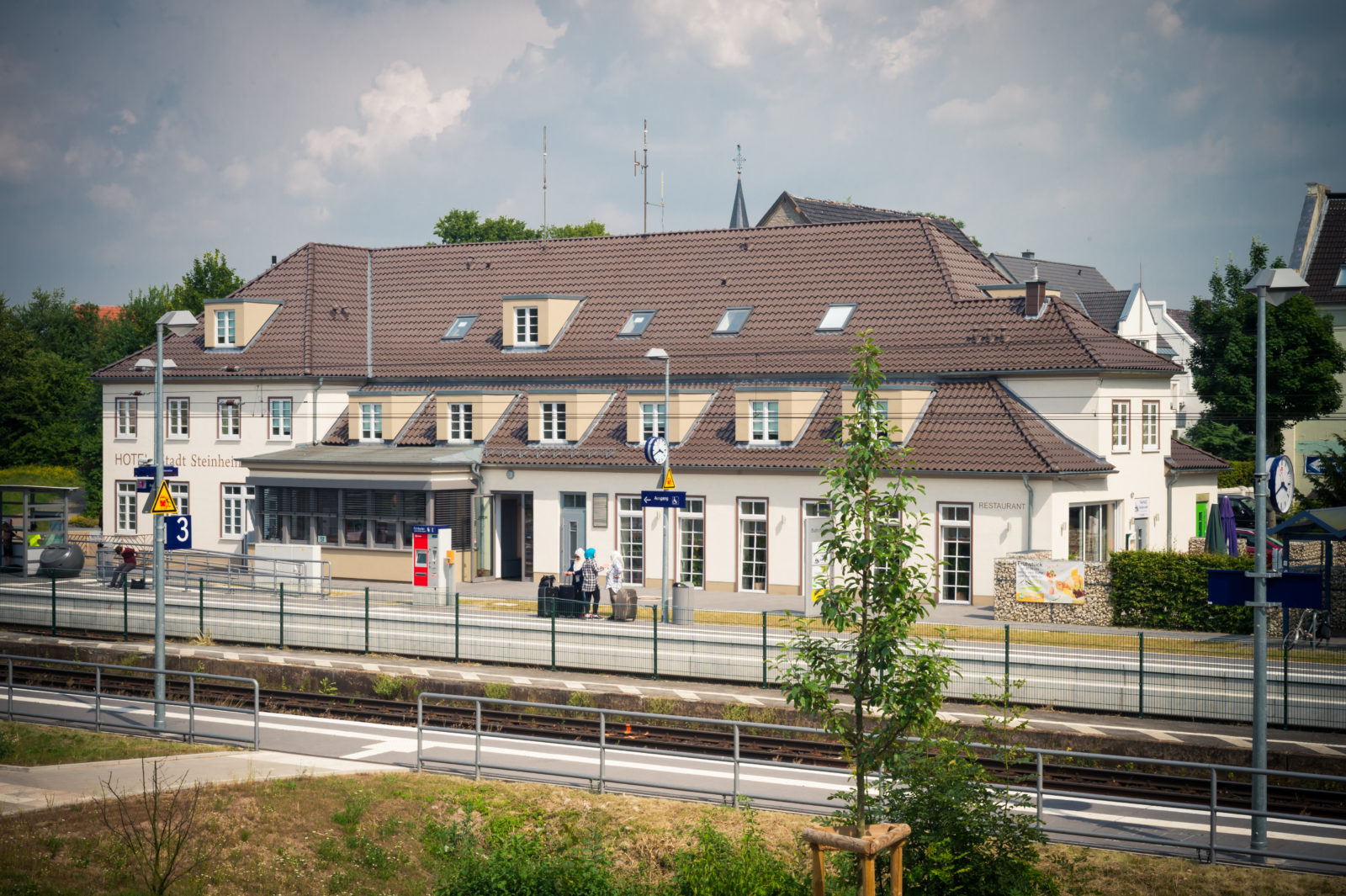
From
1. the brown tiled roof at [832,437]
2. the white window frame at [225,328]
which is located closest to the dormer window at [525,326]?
the brown tiled roof at [832,437]

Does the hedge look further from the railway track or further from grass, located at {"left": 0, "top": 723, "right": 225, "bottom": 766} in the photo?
grass, located at {"left": 0, "top": 723, "right": 225, "bottom": 766}

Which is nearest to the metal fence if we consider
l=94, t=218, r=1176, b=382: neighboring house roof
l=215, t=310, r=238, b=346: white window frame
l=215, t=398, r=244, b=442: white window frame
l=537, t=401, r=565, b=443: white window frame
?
l=537, t=401, r=565, b=443: white window frame

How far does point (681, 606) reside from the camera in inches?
1137

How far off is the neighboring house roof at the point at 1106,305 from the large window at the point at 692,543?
46.3 meters

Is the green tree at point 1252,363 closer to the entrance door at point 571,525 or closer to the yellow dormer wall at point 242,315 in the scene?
the entrance door at point 571,525

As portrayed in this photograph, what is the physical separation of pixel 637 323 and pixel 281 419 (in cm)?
1349

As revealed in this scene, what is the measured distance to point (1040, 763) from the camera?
51.7 ft

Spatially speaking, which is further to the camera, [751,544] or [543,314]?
[543,314]

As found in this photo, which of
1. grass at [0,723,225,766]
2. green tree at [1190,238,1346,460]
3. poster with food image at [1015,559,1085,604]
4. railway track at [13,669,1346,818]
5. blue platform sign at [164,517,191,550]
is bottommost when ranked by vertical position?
railway track at [13,669,1346,818]

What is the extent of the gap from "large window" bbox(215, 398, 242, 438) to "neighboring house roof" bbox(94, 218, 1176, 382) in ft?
3.45

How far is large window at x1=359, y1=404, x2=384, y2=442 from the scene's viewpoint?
4256 cm

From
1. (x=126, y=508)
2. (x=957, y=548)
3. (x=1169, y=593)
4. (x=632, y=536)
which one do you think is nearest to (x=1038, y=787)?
(x=1169, y=593)

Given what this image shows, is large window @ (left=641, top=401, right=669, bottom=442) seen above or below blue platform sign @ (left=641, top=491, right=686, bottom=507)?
above

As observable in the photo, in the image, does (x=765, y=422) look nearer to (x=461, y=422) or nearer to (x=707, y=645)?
(x=461, y=422)
